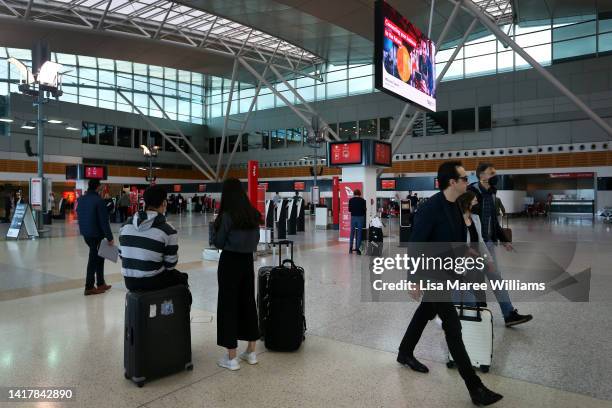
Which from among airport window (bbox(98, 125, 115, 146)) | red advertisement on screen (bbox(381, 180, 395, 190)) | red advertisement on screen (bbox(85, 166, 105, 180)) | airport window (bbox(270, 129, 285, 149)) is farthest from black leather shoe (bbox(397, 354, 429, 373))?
airport window (bbox(98, 125, 115, 146))

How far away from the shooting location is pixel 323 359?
12.4 ft

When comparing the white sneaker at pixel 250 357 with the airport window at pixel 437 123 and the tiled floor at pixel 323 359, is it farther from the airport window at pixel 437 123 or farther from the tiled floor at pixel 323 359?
the airport window at pixel 437 123

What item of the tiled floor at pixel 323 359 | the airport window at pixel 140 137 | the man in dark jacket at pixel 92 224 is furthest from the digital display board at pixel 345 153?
the airport window at pixel 140 137

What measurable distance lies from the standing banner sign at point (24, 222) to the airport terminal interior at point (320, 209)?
7cm

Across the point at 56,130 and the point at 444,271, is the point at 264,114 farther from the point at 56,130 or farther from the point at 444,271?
the point at 444,271

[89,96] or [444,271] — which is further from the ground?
[89,96]

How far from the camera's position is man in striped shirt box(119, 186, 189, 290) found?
3.28 metres

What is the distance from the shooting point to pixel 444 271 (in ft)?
10.4

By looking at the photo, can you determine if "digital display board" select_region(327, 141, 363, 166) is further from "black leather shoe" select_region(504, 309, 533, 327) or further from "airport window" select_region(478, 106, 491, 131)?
"airport window" select_region(478, 106, 491, 131)

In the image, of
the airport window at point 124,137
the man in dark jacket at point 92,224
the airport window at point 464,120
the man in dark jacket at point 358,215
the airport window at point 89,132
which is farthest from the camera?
the airport window at point 124,137

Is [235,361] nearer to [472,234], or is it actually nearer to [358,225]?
[472,234]

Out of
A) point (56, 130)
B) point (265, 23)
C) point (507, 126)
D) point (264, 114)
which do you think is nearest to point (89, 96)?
point (56, 130)

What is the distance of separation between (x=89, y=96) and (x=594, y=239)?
39.8 meters

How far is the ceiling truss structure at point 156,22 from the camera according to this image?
71.2 feet
